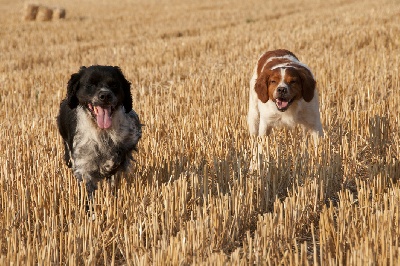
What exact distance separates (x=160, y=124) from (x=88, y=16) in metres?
17.9

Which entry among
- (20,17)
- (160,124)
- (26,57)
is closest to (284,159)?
(160,124)

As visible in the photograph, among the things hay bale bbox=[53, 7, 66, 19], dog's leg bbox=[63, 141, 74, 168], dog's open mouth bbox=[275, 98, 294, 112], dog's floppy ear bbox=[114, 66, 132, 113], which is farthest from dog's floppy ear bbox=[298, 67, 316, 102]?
hay bale bbox=[53, 7, 66, 19]

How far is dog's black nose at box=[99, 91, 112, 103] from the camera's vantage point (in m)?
4.17

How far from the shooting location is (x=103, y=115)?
4.32 metres

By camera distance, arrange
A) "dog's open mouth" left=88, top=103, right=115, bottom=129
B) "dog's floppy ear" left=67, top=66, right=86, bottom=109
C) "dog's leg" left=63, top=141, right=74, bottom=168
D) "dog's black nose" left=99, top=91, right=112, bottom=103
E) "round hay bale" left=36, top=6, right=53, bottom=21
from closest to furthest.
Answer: "dog's black nose" left=99, top=91, right=112, bottom=103, "dog's open mouth" left=88, top=103, right=115, bottom=129, "dog's floppy ear" left=67, top=66, right=86, bottom=109, "dog's leg" left=63, top=141, right=74, bottom=168, "round hay bale" left=36, top=6, right=53, bottom=21

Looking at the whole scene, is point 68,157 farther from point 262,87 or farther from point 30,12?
point 30,12

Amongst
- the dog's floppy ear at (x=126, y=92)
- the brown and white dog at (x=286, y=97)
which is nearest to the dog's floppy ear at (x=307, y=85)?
the brown and white dog at (x=286, y=97)

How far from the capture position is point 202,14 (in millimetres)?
21875

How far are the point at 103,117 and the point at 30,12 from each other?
61.4 feet

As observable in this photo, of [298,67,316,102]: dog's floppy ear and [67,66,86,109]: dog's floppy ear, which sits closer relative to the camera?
[67,66,86,109]: dog's floppy ear

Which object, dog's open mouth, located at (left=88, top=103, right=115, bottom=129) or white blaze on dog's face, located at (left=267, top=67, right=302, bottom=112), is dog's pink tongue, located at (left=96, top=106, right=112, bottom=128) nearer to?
dog's open mouth, located at (left=88, top=103, right=115, bottom=129)

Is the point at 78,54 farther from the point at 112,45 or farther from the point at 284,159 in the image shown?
the point at 284,159

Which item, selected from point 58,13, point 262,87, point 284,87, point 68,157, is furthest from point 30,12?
point 284,87

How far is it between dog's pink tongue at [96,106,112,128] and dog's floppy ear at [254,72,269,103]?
71.2 inches
